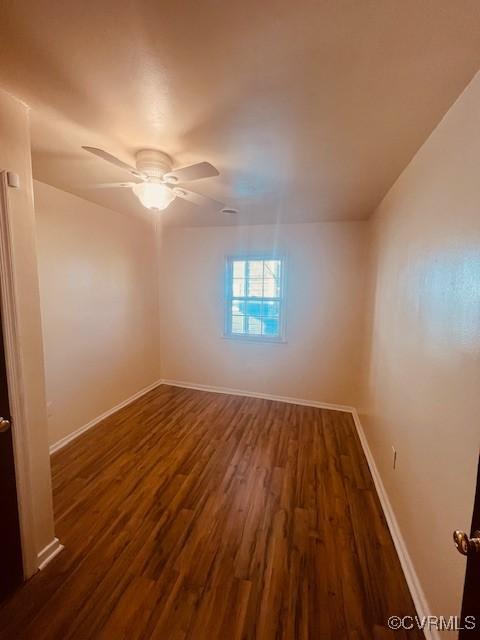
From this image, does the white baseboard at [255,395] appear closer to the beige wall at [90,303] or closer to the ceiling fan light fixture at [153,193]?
the beige wall at [90,303]

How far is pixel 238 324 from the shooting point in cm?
394

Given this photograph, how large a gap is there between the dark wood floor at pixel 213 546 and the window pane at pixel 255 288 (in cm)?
192

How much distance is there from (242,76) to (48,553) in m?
2.58

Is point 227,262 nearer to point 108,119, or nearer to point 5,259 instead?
point 108,119

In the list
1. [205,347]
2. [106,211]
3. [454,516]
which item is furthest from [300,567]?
[106,211]

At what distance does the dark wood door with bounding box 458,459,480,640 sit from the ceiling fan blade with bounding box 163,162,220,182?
170cm

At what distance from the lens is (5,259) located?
4.02 feet

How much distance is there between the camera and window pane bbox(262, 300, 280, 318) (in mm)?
3736

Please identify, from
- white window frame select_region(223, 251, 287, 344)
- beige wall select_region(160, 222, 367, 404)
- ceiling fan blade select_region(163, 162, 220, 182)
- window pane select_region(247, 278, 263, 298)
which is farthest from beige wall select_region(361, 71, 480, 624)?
window pane select_region(247, 278, 263, 298)

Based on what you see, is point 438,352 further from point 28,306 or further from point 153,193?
point 28,306

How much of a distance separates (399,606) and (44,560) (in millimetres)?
1869

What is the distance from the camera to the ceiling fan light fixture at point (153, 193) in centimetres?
178

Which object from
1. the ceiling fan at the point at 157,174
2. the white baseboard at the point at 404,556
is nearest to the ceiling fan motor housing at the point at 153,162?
the ceiling fan at the point at 157,174

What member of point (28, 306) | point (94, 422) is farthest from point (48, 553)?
point (94, 422)
